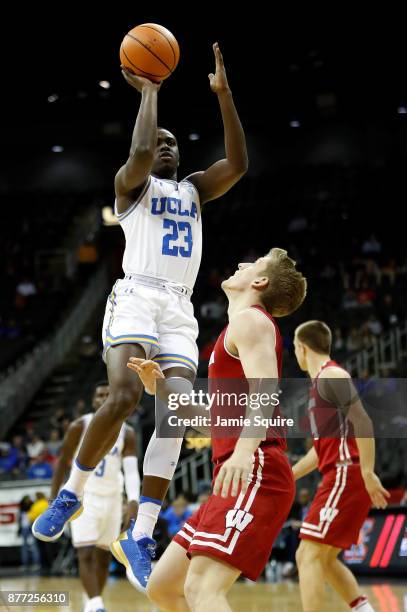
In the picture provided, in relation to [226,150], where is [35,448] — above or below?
above

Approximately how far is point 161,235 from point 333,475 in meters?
2.40

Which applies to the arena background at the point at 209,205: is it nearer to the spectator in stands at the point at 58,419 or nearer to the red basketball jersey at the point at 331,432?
the spectator in stands at the point at 58,419

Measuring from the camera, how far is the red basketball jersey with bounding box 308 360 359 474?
7.01 m

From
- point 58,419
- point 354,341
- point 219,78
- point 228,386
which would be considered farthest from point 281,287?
point 58,419

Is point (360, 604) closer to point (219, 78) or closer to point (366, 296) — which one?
point (219, 78)

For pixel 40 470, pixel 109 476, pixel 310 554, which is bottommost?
pixel 310 554

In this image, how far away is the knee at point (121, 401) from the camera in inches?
214

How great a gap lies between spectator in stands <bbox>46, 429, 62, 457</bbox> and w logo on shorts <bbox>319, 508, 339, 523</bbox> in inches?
453

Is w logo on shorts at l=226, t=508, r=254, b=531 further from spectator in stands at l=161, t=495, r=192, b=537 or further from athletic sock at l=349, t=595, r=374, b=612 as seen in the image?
spectator in stands at l=161, t=495, r=192, b=537

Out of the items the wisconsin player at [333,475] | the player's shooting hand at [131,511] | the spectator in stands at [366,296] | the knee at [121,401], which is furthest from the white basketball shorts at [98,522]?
the spectator in stands at [366,296]

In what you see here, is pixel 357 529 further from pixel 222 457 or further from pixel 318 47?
pixel 318 47

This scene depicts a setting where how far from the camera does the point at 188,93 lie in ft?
84.8

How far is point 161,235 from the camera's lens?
5.92 m

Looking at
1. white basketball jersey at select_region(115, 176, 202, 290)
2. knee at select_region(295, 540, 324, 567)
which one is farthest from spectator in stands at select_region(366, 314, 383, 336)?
white basketball jersey at select_region(115, 176, 202, 290)
